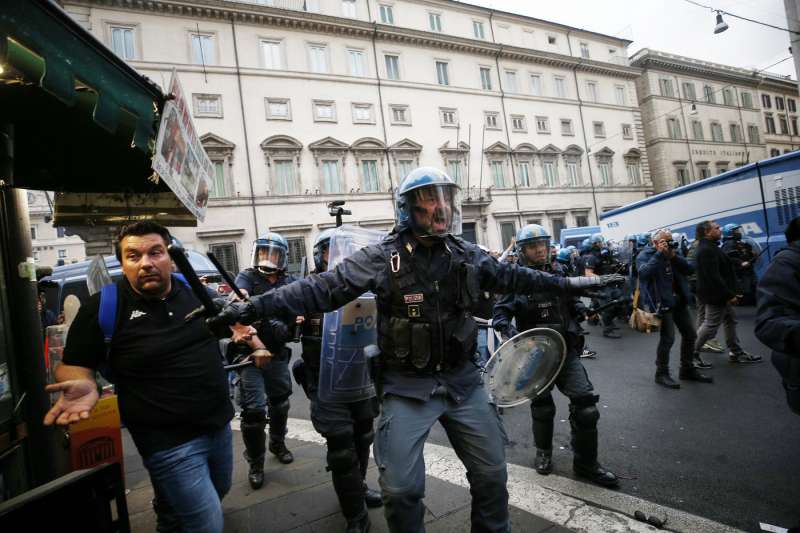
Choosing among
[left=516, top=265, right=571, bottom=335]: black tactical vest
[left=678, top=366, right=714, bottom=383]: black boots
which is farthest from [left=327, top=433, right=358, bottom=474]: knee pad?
[left=678, top=366, right=714, bottom=383]: black boots

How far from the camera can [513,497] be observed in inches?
117

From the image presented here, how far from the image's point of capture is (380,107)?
81.0 feet

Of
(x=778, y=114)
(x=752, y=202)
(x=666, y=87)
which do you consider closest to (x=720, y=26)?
(x=752, y=202)

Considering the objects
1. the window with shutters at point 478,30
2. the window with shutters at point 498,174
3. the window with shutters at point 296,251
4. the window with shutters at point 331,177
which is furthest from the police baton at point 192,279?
the window with shutters at point 478,30

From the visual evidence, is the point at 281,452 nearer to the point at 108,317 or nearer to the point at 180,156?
the point at 108,317

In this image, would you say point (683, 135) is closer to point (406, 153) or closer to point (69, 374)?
point (406, 153)

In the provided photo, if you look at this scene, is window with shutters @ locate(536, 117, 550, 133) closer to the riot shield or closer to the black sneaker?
the black sneaker

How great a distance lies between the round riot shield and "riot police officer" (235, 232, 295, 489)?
1.70 m

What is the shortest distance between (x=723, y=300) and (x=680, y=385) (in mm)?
1532

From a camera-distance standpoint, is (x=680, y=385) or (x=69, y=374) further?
(x=680, y=385)

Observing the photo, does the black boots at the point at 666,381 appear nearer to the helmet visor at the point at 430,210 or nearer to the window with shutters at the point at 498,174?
the helmet visor at the point at 430,210

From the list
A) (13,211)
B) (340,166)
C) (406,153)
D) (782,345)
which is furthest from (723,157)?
(13,211)

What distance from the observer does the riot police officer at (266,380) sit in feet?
11.6

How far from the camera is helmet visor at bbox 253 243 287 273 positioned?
4031mm
